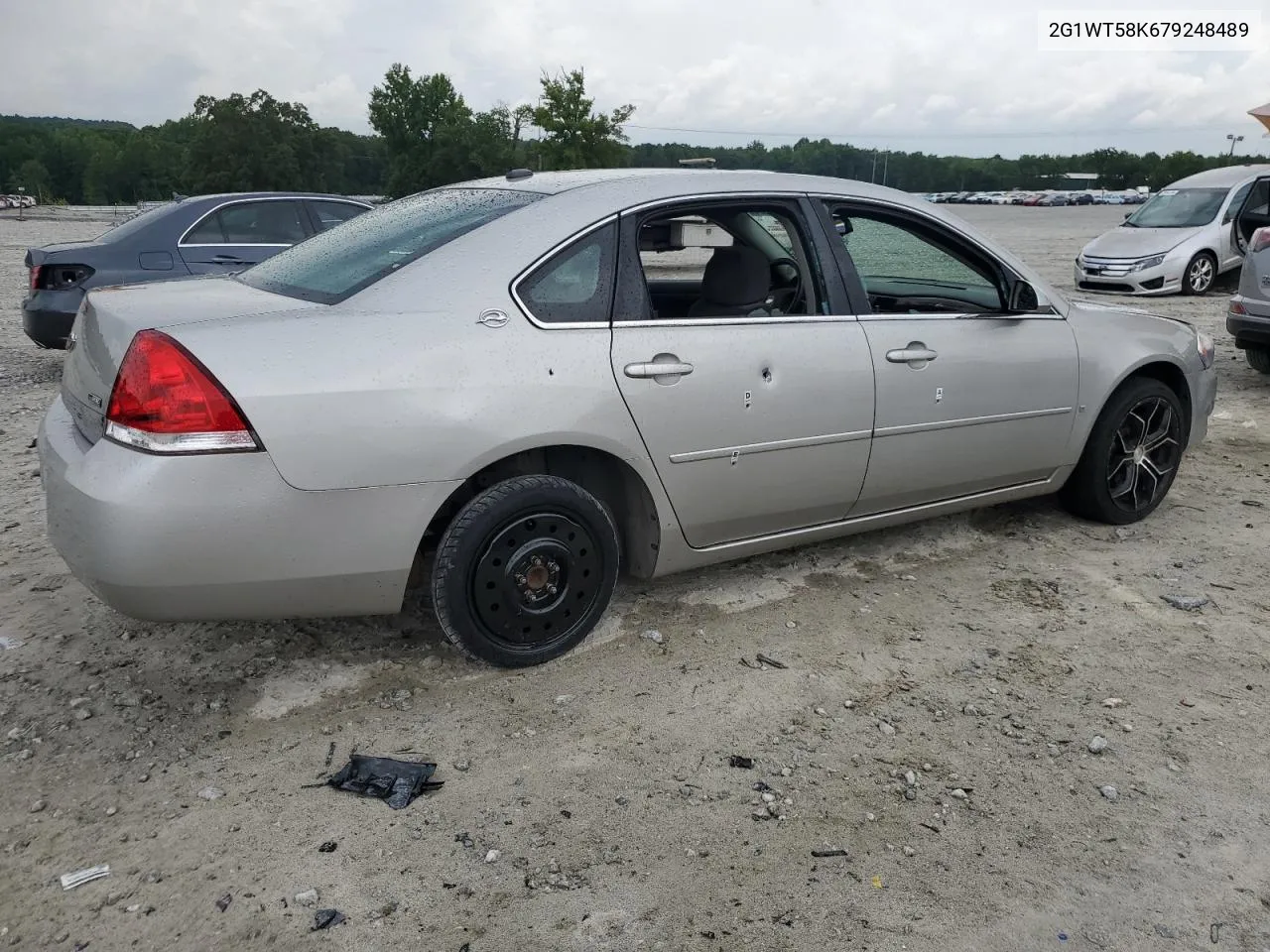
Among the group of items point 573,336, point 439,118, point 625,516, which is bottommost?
point 625,516

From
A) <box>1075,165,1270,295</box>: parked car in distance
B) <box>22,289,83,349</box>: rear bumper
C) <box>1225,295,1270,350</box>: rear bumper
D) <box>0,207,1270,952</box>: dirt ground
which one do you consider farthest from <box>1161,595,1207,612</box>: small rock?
<box>1075,165,1270,295</box>: parked car in distance

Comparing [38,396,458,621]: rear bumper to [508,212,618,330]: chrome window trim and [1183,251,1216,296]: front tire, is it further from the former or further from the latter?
[1183,251,1216,296]: front tire

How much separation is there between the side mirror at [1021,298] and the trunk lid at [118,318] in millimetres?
2803

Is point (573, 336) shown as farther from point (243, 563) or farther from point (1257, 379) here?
point (1257, 379)

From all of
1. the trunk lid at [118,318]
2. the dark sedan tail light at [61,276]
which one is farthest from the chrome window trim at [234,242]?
the trunk lid at [118,318]

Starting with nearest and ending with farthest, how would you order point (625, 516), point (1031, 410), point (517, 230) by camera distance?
point (517, 230) < point (625, 516) < point (1031, 410)

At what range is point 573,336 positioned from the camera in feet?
10.6

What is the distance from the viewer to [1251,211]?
14906mm

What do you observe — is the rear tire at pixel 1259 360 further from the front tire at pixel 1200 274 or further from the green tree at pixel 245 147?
the green tree at pixel 245 147

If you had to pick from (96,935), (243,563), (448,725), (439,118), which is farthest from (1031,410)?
(439,118)

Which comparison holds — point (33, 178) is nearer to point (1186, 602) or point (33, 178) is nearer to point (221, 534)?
point (221, 534)

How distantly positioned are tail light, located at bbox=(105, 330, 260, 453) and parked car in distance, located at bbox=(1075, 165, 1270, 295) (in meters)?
14.4

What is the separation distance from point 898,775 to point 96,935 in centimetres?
200

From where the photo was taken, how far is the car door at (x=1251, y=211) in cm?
1475
